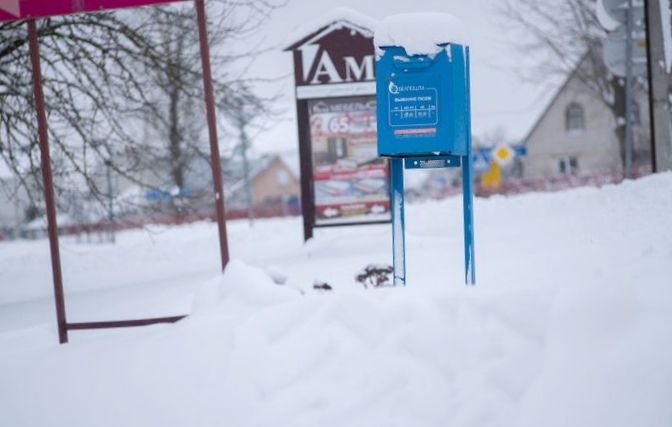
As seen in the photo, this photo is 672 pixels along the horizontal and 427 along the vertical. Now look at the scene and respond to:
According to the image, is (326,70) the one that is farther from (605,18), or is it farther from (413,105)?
(413,105)

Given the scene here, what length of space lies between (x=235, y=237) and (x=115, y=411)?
41.6ft

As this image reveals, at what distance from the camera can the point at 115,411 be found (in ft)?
12.2

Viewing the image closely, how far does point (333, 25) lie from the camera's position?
384 inches

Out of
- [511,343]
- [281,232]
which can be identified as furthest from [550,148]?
[511,343]

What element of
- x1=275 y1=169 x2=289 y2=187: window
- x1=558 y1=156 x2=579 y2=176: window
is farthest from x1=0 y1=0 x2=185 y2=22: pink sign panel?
x1=275 y1=169 x2=289 y2=187: window

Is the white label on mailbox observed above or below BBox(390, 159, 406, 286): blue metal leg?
above

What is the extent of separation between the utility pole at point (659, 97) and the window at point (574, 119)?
3753 centimetres

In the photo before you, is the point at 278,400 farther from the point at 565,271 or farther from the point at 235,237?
the point at 235,237

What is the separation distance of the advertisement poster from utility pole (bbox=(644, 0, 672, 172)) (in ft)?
13.2

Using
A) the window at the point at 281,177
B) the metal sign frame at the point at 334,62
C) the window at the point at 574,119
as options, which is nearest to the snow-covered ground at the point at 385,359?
the metal sign frame at the point at 334,62

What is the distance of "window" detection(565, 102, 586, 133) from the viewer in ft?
149

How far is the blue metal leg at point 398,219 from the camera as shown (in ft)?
15.0

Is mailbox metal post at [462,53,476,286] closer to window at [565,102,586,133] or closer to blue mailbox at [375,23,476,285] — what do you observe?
blue mailbox at [375,23,476,285]

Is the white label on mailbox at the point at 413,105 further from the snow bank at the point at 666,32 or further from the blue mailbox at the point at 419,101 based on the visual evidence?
the snow bank at the point at 666,32
